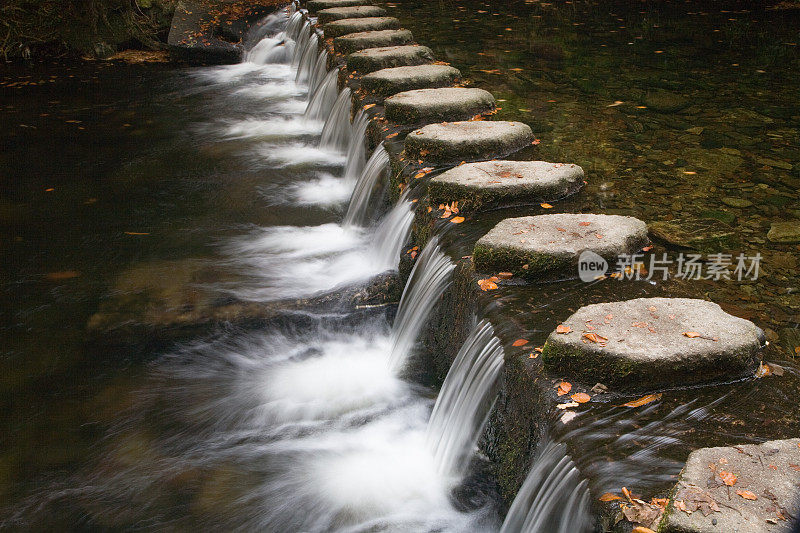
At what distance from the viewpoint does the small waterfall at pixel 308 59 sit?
1106 cm

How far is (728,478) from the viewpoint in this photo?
2.05m

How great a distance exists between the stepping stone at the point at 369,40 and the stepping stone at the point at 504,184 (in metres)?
4.56

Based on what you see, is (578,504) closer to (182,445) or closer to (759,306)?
(759,306)

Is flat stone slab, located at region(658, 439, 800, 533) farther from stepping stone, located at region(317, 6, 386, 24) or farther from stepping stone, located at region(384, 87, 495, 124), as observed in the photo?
stepping stone, located at region(317, 6, 386, 24)

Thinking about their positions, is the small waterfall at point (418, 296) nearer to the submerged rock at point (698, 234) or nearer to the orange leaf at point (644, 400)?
the submerged rock at point (698, 234)

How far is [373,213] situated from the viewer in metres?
6.43

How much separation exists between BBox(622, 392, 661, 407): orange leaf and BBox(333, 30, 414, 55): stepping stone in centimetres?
691

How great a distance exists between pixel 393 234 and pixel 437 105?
1.31 m

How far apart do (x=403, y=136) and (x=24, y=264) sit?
3.81 metres

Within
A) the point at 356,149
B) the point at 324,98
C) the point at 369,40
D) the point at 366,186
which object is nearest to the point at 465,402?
the point at 366,186

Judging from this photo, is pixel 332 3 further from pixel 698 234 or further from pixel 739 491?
pixel 739 491

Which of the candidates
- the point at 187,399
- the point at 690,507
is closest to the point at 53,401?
the point at 187,399

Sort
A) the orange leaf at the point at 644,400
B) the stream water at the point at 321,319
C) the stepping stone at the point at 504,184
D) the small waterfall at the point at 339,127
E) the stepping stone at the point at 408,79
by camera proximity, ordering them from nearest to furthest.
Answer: the orange leaf at the point at 644,400 < the stream water at the point at 321,319 < the stepping stone at the point at 504,184 < the stepping stone at the point at 408,79 < the small waterfall at the point at 339,127

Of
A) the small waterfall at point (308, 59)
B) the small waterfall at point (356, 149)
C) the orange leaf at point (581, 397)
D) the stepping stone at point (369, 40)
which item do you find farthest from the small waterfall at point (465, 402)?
the small waterfall at point (308, 59)
